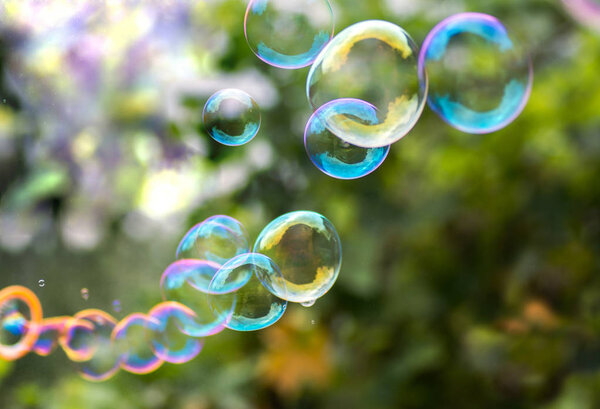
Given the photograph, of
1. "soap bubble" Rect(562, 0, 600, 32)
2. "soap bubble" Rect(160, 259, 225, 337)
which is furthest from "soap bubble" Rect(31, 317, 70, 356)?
"soap bubble" Rect(562, 0, 600, 32)

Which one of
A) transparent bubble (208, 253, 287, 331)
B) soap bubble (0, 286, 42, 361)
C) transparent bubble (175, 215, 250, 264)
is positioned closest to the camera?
transparent bubble (208, 253, 287, 331)

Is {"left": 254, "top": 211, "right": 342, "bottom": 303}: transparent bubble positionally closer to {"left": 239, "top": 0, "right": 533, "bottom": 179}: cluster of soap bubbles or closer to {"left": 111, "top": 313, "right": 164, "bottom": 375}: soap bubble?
{"left": 239, "top": 0, "right": 533, "bottom": 179}: cluster of soap bubbles

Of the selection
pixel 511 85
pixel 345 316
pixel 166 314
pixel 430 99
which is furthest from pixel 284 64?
pixel 345 316

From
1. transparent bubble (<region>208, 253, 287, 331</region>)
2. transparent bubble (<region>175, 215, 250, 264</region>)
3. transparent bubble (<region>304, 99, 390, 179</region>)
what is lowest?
transparent bubble (<region>208, 253, 287, 331</region>)

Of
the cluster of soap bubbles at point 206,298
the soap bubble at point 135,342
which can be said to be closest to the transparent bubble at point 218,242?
the cluster of soap bubbles at point 206,298

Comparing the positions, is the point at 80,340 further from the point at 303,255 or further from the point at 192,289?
the point at 303,255

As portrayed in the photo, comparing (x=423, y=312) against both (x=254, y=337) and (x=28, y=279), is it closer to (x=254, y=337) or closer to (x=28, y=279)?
(x=254, y=337)
